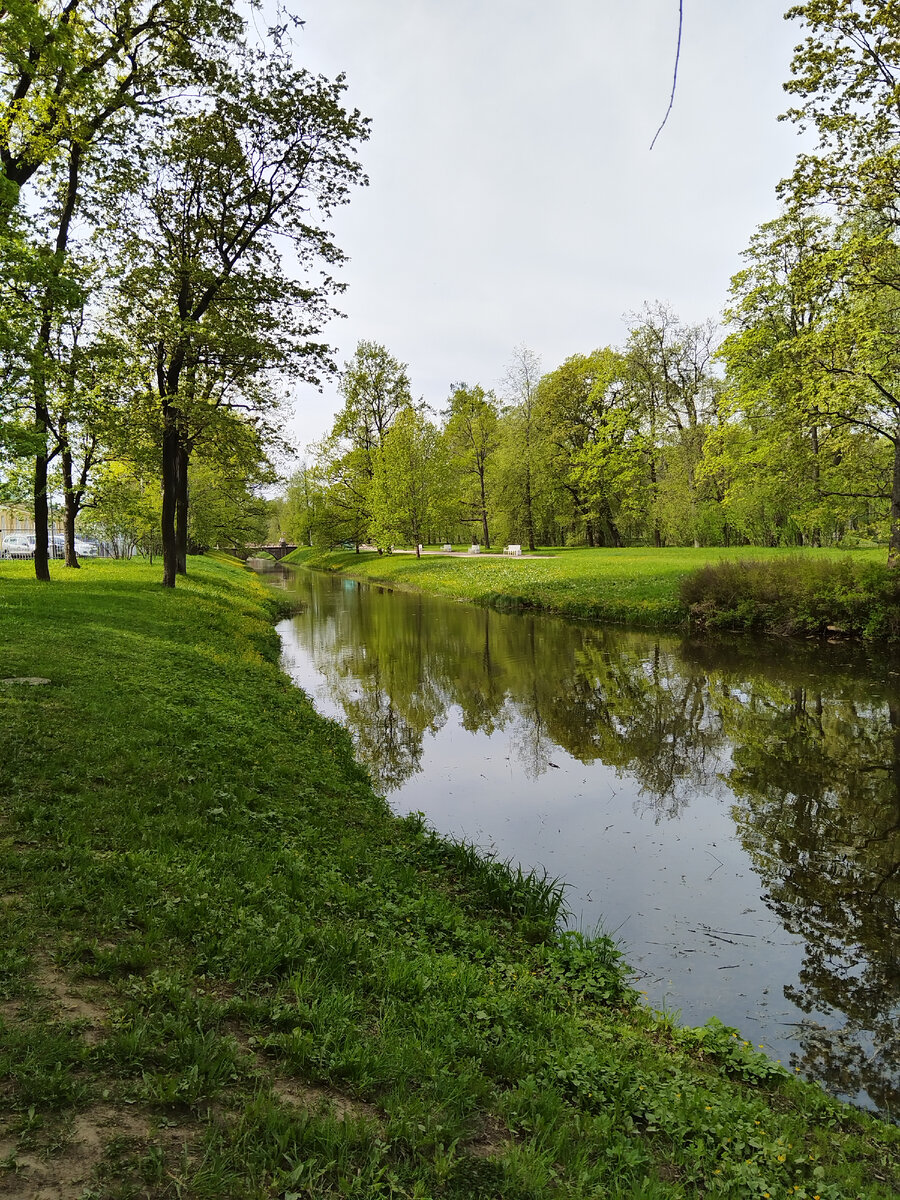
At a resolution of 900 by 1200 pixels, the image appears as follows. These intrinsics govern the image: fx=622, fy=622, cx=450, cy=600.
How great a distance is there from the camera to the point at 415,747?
1150 centimetres

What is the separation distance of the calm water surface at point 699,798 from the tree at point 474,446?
35.4 metres

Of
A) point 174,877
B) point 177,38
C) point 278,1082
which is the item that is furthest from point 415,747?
point 177,38

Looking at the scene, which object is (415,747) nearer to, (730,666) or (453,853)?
(453,853)

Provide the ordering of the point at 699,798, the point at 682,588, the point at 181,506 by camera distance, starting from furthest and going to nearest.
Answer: the point at 181,506 < the point at 682,588 < the point at 699,798

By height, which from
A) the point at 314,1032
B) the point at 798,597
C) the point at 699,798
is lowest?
the point at 699,798

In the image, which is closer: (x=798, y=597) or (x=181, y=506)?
(x=798, y=597)

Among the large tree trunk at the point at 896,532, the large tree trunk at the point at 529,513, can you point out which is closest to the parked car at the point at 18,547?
the large tree trunk at the point at 529,513

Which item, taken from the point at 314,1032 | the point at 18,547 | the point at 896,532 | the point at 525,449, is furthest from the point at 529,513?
the point at 314,1032

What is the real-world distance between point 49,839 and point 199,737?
10.2 feet

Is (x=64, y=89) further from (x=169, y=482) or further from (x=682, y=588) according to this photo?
(x=682, y=588)

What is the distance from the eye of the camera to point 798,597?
18750 mm

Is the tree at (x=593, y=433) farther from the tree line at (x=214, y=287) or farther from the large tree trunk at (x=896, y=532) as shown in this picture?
A: the large tree trunk at (x=896, y=532)

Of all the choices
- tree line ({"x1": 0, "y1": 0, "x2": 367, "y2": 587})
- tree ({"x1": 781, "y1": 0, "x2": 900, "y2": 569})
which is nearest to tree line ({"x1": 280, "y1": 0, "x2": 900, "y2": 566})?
tree ({"x1": 781, "y1": 0, "x2": 900, "y2": 569})

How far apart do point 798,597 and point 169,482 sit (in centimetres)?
1951
